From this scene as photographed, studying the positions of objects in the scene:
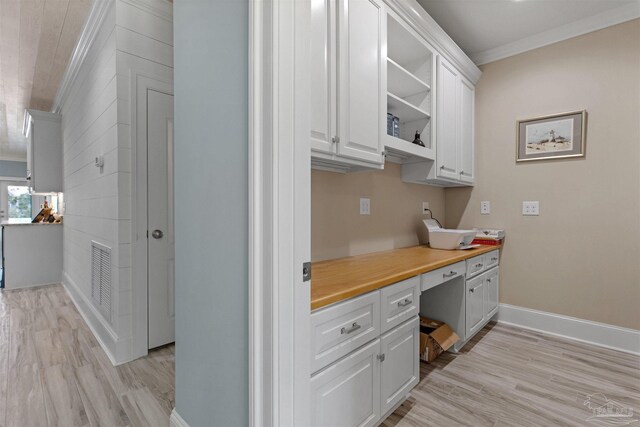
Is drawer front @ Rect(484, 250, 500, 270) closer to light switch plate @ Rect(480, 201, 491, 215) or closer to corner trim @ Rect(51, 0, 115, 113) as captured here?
light switch plate @ Rect(480, 201, 491, 215)

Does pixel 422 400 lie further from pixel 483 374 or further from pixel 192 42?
pixel 192 42

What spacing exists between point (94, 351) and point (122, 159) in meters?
1.48

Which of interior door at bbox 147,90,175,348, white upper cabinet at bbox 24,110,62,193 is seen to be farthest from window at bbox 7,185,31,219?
interior door at bbox 147,90,175,348

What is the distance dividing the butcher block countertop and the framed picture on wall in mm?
1224

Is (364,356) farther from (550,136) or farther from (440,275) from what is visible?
(550,136)

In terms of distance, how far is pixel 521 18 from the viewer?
250cm

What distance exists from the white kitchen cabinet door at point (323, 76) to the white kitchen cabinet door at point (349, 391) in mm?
984

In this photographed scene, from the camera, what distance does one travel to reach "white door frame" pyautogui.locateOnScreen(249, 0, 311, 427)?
0.88 m

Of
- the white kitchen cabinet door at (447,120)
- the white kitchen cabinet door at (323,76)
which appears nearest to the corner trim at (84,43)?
the white kitchen cabinet door at (323,76)

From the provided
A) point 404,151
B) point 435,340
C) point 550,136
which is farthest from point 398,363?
point 550,136

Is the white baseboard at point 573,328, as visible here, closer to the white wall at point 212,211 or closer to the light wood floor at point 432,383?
the light wood floor at point 432,383

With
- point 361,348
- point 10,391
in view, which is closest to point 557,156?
point 361,348

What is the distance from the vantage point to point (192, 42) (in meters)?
1.28

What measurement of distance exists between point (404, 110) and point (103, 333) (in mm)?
2933
